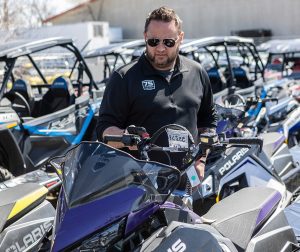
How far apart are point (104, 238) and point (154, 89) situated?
3.92ft

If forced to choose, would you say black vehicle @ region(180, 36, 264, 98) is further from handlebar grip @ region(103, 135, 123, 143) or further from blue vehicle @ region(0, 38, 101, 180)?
handlebar grip @ region(103, 135, 123, 143)

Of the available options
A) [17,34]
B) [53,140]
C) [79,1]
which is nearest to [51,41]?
[53,140]

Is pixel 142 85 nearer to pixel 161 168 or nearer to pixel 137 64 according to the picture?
pixel 137 64

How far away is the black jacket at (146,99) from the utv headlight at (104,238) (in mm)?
993

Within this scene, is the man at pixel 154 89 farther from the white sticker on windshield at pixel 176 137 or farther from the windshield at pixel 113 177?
the windshield at pixel 113 177

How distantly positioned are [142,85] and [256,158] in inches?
62.5

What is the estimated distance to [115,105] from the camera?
3.12 meters

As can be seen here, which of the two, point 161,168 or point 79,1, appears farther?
point 79,1

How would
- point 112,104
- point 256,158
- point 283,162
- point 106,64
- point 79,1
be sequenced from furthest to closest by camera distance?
1. point 79,1
2. point 106,64
3. point 283,162
4. point 256,158
5. point 112,104

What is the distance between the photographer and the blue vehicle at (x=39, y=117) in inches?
216

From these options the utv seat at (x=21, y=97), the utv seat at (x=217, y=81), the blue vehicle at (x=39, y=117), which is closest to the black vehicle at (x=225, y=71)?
the utv seat at (x=217, y=81)

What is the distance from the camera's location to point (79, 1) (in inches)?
1804

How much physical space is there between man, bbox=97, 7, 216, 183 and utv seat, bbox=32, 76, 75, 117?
4.02 metres

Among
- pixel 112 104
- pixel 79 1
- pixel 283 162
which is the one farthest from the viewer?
pixel 79 1
